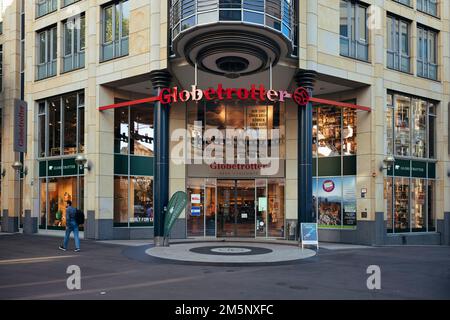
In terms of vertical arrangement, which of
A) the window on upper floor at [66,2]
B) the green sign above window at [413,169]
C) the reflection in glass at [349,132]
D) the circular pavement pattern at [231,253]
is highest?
the window on upper floor at [66,2]

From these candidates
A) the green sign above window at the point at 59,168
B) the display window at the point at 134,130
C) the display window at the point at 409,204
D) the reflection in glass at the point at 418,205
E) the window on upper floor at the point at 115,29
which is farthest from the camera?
the reflection in glass at the point at 418,205

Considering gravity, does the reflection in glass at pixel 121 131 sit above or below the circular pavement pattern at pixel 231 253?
above

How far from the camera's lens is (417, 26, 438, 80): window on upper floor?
2473 cm

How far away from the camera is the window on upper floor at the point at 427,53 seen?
974 inches

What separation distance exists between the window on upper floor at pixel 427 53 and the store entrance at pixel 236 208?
10337mm

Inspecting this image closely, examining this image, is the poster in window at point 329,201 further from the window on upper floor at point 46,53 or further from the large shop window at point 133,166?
the window on upper floor at point 46,53

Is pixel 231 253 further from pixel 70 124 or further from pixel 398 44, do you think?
pixel 398 44

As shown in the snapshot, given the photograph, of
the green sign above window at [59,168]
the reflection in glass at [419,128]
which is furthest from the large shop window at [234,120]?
the reflection in glass at [419,128]

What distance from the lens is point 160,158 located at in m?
19.3

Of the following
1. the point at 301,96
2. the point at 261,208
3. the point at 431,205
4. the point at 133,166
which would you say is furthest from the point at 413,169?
the point at 133,166

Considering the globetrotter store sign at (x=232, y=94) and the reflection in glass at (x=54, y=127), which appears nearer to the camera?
the globetrotter store sign at (x=232, y=94)

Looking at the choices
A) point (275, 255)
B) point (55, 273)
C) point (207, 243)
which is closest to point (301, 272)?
point (275, 255)

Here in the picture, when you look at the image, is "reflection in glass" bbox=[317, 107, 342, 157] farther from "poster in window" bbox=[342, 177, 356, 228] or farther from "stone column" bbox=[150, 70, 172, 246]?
"stone column" bbox=[150, 70, 172, 246]

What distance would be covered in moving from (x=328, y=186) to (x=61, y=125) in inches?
525
